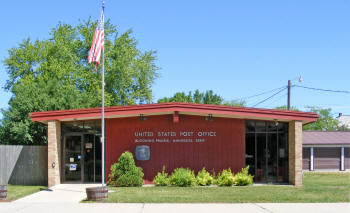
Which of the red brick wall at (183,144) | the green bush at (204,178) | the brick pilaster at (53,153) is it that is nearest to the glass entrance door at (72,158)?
the brick pilaster at (53,153)

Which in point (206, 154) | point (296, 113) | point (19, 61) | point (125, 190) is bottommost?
point (125, 190)

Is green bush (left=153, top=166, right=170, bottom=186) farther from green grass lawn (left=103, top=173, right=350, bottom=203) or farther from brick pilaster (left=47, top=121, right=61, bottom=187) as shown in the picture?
brick pilaster (left=47, top=121, right=61, bottom=187)

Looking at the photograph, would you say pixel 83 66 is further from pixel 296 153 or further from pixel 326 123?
pixel 326 123

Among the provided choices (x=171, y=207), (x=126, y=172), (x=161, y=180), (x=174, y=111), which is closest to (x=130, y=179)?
(x=126, y=172)

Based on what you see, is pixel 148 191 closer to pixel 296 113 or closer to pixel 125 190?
pixel 125 190

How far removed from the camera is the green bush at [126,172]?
16.7m

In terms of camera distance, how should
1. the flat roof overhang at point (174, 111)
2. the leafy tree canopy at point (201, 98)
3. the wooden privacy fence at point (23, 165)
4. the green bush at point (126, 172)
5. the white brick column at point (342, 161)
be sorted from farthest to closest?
the leafy tree canopy at point (201, 98) → the white brick column at point (342, 161) → the wooden privacy fence at point (23, 165) → the flat roof overhang at point (174, 111) → the green bush at point (126, 172)

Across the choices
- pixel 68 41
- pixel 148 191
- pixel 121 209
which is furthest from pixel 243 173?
pixel 68 41

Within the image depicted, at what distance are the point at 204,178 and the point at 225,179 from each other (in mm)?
862

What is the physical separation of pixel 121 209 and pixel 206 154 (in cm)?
718

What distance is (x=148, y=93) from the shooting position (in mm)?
39125

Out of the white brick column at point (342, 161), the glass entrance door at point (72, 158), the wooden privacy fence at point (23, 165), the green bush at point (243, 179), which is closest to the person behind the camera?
the green bush at point (243, 179)

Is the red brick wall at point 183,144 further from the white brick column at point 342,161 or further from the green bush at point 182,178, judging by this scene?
the white brick column at point 342,161

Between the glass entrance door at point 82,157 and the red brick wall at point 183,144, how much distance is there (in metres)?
0.83
